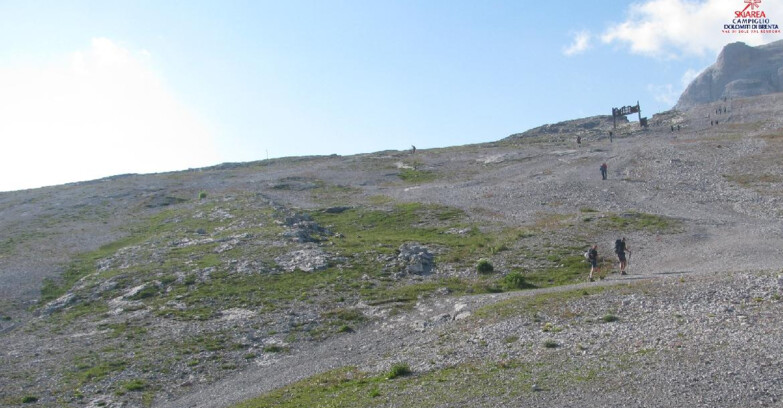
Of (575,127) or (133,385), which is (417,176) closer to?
(575,127)

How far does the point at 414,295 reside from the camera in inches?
1378

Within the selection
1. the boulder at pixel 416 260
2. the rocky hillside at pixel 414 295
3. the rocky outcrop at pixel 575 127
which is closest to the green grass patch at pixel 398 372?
the rocky hillside at pixel 414 295

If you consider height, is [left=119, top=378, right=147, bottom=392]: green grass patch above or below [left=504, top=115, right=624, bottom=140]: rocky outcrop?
below

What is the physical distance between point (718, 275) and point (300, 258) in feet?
88.3

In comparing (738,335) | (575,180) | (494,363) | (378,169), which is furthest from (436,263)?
(378,169)

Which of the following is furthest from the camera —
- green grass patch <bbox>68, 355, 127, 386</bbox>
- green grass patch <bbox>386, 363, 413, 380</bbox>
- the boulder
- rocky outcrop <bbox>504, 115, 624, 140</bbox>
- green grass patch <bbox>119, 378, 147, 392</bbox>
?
rocky outcrop <bbox>504, 115, 624, 140</bbox>

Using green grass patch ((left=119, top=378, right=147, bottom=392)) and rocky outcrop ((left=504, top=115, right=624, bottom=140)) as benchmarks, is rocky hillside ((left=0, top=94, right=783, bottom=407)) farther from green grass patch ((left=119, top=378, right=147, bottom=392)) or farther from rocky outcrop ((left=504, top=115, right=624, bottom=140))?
rocky outcrop ((left=504, top=115, right=624, bottom=140))

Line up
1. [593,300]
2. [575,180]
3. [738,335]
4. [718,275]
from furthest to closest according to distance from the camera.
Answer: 1. [575,180]
2. [718,275]
3. [593,300]
4. [738,335]

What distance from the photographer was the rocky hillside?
1914 centimetres

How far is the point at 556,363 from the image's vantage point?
63.7 ft

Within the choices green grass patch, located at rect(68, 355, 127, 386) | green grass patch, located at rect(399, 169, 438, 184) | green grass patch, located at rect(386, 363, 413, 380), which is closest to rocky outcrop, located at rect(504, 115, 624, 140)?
green grass patch, located at rect(399, 169, 438, 184)

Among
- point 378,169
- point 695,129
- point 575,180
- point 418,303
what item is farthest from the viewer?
point 695,129

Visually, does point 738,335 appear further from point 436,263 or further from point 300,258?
point 300,258

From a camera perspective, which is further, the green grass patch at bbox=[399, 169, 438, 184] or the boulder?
the green grass patch at bbox=[399, 169, 438, 184]
